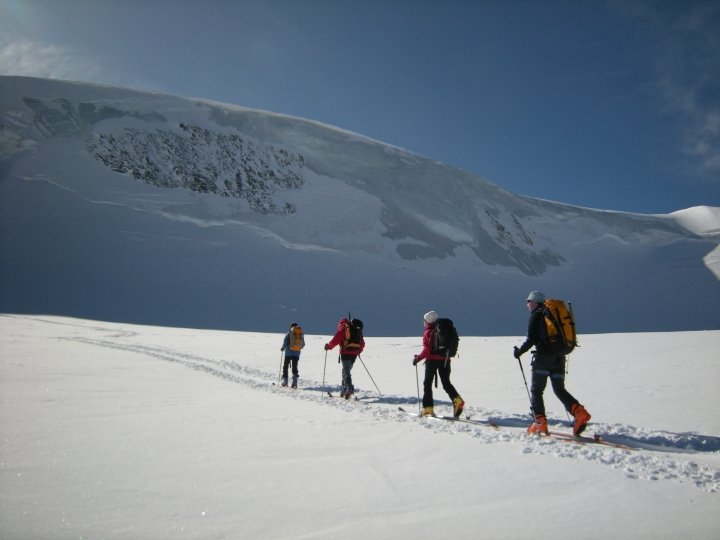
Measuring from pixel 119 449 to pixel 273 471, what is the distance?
1.36 meters

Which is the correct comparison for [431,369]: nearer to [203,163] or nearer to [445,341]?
[445,341]

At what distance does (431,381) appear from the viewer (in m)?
6.34

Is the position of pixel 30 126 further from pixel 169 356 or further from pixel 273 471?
pixel 273 471

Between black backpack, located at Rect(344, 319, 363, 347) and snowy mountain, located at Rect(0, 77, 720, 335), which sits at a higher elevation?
snowy mountain, located at Rect(0, 77, 720, 335)

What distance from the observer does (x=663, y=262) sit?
66000 millimetres

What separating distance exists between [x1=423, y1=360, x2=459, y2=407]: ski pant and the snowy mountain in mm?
23918

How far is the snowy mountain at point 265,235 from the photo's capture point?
33719mm

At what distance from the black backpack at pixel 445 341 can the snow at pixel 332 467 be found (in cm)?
100

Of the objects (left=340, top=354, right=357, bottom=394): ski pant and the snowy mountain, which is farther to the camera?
the snowy mountain

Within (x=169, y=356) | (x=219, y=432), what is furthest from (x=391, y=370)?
(x=219, y=432)

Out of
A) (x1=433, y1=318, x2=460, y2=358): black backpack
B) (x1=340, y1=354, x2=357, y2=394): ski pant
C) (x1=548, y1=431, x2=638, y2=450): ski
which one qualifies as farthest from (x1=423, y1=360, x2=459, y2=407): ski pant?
(x1=340, y1=354, x2=357, y2=394): ski pant

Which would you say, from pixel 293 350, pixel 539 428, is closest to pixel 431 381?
pixel 539 428

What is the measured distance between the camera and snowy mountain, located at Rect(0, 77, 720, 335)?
3372cm

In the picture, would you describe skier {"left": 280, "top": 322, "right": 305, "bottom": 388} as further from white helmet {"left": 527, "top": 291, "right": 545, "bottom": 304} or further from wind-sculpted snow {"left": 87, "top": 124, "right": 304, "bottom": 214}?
wind-sculpted snow {"left": 87, "top": 124, "right": 304, "bottom": 214}
